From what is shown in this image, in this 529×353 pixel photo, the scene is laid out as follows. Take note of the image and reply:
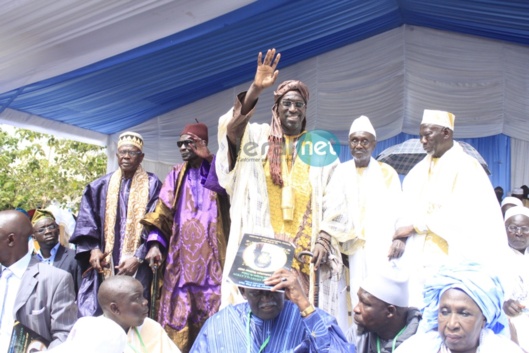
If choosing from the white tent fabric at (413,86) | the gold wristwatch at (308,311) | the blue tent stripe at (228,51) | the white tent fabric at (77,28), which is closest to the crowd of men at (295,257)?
the gold wristwatch at (308,311)

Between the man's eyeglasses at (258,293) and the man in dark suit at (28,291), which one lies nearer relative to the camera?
the man's eyeglasses at (258,293)

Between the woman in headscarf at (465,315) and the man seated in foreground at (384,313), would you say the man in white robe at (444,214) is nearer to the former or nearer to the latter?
the man seated in foreground at (384,313)

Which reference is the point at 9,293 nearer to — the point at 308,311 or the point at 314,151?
the point at 308,311

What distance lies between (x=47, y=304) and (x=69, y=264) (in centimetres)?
258

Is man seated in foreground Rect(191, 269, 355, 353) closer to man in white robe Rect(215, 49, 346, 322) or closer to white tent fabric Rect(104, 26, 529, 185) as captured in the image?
man in white robe Rect(215, 49, 346, 322)

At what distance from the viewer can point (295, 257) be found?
4.28 metres

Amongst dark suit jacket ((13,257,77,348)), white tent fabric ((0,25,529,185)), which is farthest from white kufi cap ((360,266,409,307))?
white tent fabric ((0,25,529,185))

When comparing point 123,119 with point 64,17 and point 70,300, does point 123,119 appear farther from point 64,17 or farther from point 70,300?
point 70,300

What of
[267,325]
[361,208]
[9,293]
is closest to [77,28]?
[9,293]

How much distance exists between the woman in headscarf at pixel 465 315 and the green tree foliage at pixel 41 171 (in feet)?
40.3

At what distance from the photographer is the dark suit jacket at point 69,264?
6.12m

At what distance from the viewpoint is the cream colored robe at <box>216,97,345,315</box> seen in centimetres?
427

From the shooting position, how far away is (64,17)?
5207 mm

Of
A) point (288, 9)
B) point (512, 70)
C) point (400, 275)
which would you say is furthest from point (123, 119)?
point (400, 275)
